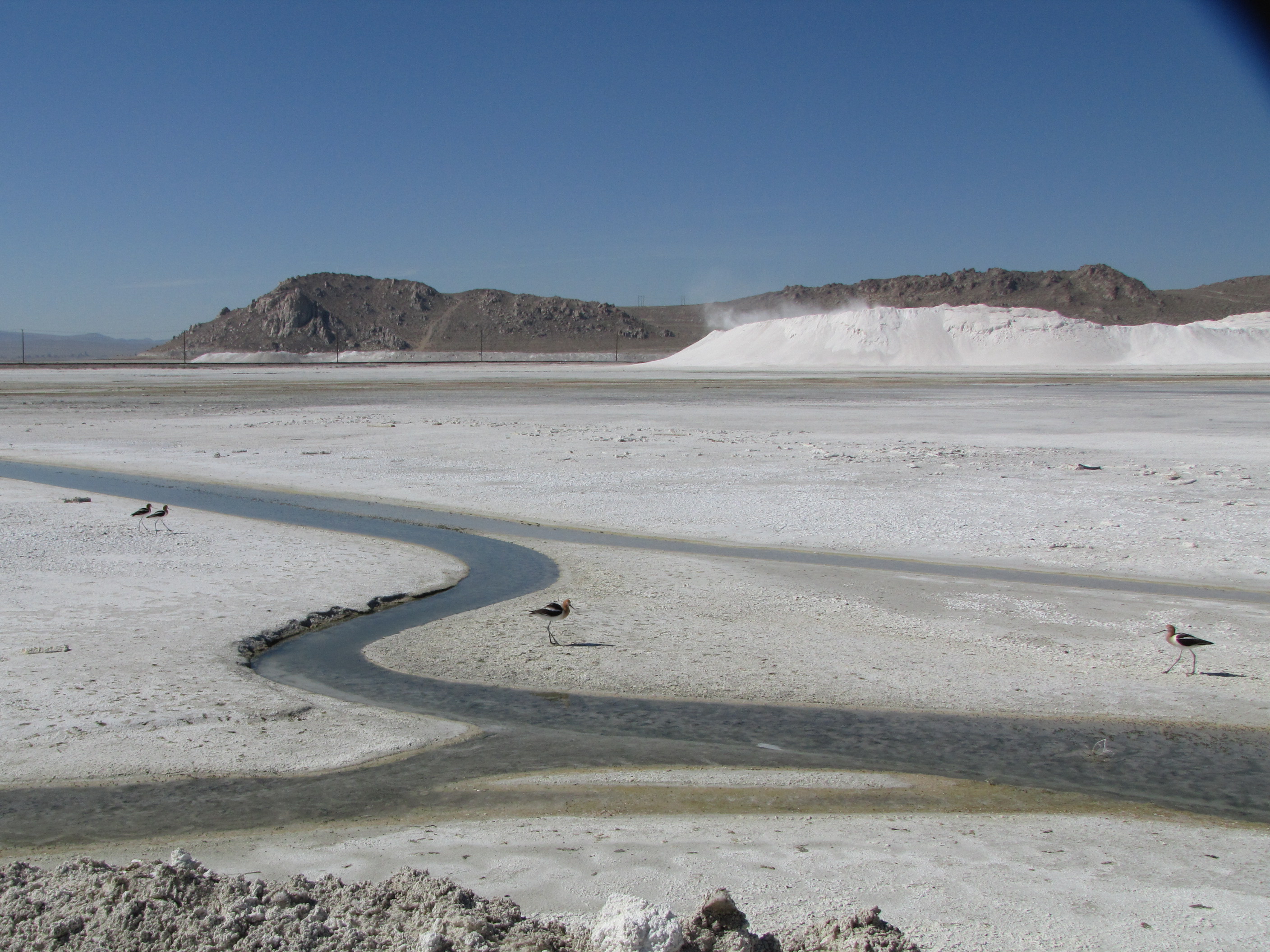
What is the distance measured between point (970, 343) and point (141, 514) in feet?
321

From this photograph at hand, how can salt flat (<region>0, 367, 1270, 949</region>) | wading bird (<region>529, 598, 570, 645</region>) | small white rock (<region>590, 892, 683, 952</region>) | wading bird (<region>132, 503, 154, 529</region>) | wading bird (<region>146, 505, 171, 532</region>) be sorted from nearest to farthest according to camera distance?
1. small white rock (<region>590, 892, 683, 952</region>)
2. salt flat (<region>0, 367, 1270, 949</region>)
3. wading bird (<region>529, 598, 570, 645</region>)
4. wading bird (<region>146, 505, 171, 532</region>)
5. wading bird (<region>132, 503, 154, 529</region>)

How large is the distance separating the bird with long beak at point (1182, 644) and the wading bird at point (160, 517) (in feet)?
35.4

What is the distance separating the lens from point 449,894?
152 inches

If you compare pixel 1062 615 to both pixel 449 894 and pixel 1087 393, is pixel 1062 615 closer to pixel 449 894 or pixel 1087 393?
pixel 449 894

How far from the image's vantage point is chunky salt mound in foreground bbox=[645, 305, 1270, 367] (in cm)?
9781

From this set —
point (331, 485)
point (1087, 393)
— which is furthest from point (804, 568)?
point (1087, 393)

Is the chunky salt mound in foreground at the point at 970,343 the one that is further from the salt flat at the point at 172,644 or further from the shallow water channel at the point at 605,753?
the shallow water channel at the point at 605,753

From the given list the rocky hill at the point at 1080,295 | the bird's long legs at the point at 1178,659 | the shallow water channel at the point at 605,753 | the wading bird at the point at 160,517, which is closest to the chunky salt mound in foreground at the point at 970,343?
the rocky hill at the point at 1080,295

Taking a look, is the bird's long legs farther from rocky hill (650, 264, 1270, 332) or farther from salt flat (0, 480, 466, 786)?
rocky hill (650, 264, 1270, 332)

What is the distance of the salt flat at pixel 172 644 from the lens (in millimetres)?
5871

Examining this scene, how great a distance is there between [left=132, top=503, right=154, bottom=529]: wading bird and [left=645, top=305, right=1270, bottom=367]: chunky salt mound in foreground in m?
84.1

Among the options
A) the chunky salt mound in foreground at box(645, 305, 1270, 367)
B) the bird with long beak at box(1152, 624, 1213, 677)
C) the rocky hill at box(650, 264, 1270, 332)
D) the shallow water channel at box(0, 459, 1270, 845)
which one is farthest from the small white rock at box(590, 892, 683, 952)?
the rocky hill at box(650, 264, 1270, 332)

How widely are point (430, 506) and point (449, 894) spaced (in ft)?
39.5

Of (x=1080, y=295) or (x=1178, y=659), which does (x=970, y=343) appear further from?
(x=1178, y=659)
